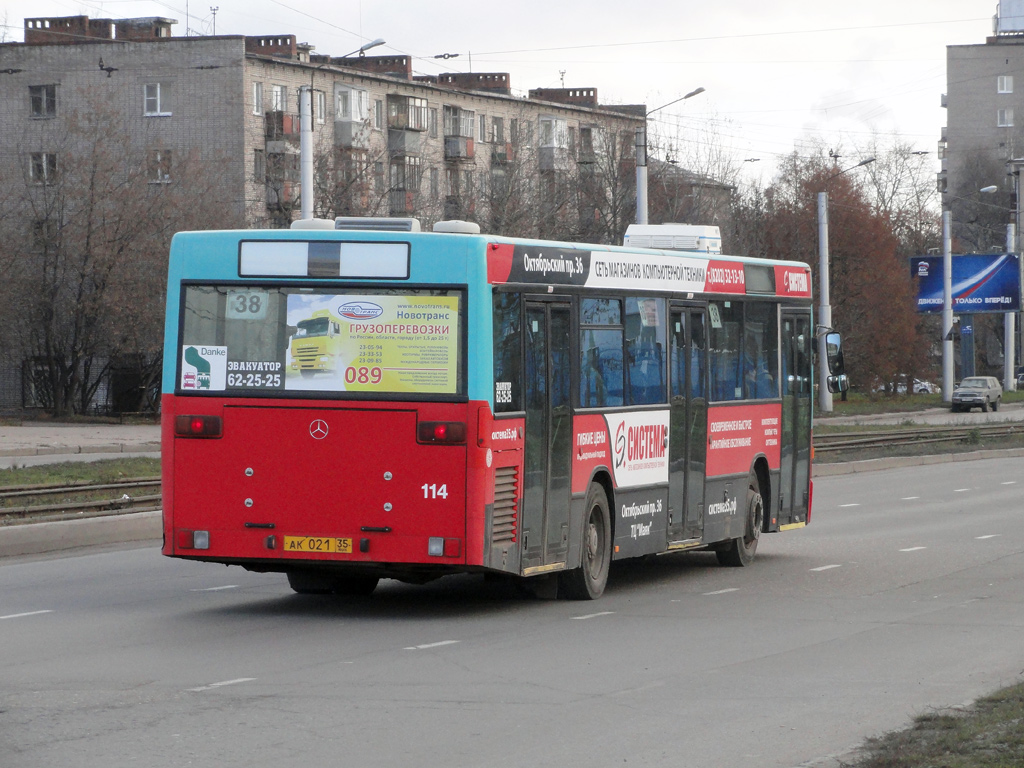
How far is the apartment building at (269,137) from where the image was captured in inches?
2108

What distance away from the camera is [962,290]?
73188 millimetres

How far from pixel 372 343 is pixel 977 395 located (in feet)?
189

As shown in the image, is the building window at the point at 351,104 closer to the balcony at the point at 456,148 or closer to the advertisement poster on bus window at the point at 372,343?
the balcony at the point at 456,148

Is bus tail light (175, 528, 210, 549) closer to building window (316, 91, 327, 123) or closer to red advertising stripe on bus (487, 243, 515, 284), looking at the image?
red advertising stripe on bus (487, 243, 515, 284)

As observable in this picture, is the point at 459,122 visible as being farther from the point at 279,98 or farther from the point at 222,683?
the point at 222,683

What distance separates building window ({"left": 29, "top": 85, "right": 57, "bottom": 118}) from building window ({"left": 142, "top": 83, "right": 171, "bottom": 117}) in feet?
13.0

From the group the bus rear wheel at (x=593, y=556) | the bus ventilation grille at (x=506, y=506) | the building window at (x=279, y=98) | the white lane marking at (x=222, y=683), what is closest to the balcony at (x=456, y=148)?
the building window at (x=279, y=98)

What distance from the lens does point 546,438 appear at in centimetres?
1181

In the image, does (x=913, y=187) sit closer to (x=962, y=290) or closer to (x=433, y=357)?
(x=962, y=290)

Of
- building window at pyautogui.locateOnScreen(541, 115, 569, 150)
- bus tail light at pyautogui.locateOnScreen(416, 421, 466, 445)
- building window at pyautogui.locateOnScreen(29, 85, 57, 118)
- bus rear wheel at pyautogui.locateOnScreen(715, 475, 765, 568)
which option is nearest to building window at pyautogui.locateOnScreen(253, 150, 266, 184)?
building window at pyautogui.locateOnScreen(29, 85, 57, 118)

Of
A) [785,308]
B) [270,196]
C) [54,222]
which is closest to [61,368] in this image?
[54,222]

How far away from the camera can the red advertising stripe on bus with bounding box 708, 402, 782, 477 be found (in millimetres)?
14625

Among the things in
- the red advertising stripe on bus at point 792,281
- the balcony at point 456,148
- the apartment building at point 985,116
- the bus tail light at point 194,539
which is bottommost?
the bus tail light at point 194,539

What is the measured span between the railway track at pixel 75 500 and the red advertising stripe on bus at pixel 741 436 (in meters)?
7.42
